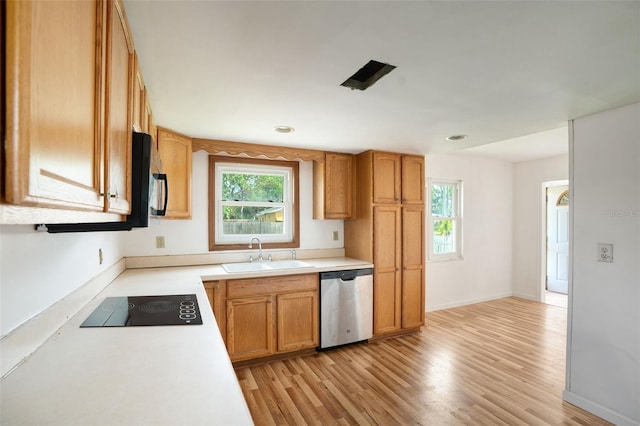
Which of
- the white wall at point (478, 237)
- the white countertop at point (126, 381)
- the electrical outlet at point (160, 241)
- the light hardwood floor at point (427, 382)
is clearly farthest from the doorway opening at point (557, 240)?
the white countertop at point (126, 381)

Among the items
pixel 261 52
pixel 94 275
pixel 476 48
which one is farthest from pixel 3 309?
pixel 476 48

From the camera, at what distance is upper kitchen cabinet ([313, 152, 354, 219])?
3586mm

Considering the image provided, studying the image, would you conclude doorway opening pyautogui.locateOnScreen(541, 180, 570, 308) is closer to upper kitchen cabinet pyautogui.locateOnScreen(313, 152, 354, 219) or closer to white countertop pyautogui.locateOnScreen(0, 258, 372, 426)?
upper kitchen cabinet pyautogui.locateOnScreen(313, 152, 354, 219)

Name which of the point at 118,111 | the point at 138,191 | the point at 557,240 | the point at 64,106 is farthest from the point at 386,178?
the point at 557,240

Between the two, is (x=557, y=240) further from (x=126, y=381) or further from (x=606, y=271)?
(x=126, y=381)

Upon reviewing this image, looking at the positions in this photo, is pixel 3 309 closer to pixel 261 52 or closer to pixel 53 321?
pixel 53 321

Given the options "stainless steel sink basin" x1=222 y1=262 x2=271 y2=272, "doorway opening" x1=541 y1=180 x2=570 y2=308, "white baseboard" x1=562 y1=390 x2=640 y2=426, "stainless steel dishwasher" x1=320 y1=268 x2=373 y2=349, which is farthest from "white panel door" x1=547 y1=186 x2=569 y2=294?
"stainless steel sink basin" x1=222 y1=262 x2=271 y2=272

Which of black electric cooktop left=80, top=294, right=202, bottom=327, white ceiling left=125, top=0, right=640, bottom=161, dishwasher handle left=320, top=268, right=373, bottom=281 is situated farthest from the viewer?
dishwasher handle left=320, top=268, right=373, bottom=281

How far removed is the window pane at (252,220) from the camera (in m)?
3.44

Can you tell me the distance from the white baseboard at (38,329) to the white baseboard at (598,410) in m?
3.28

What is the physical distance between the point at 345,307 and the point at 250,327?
0.99 meters

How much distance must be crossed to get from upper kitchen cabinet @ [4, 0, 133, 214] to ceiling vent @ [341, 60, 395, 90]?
3.48 feet

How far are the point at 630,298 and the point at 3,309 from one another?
324cm

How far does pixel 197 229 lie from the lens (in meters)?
3.24
